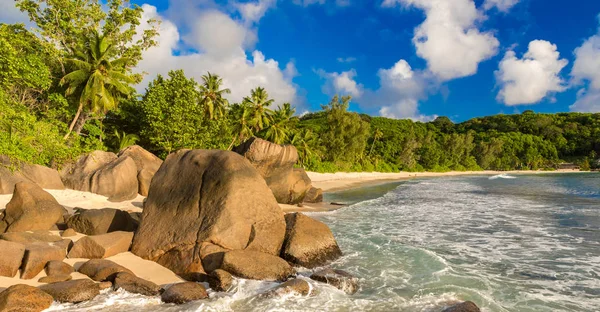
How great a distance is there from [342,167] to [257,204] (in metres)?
52.7

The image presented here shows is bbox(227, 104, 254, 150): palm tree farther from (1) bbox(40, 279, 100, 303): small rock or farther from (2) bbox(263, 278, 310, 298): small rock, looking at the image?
(2) bbox(263, 278, 310, 298): small rock

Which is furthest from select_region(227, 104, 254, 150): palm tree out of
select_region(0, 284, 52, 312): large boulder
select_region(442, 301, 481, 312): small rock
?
select_region(442, 301, 481, 312): small rock

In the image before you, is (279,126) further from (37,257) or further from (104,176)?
(37,257)

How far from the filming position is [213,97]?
1633 inches

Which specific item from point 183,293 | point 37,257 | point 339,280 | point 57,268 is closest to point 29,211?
point 37,257

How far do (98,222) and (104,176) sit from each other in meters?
9.16

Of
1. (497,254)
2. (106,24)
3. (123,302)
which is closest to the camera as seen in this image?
(123,302)

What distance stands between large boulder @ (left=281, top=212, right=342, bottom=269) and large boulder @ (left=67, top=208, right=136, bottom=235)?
540 cm

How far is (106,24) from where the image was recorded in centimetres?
2914

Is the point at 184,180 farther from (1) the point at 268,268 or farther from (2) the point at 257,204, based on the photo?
(1) the point at 268,268

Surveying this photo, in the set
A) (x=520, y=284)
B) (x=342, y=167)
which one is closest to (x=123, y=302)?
(x=520, y=284)

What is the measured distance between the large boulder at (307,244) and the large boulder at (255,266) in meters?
0.76

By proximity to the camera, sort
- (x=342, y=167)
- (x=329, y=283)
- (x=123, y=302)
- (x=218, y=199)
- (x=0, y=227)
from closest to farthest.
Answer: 1. (x=123, y=302)
2. (x=329, y=283)
3. (x=218, y=199)
4. (x=0, y=227)
5. (x=342, y=167)

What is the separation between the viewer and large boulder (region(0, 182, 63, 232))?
999cm
